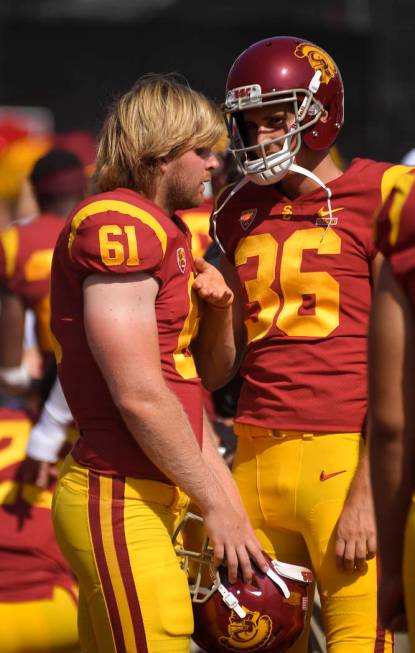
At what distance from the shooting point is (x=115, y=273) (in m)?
3.27

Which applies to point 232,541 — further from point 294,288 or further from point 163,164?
point 163,164

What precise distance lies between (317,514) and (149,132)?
46.0 inches

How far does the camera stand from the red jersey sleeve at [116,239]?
10.7 feet

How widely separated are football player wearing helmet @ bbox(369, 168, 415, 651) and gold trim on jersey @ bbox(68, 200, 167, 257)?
2.84 ft

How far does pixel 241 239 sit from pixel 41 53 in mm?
13613

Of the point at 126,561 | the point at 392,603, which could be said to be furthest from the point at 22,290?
the point at 392,603

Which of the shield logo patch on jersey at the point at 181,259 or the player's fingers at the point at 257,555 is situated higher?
the shield logo patch on jersey at the point at 181,259

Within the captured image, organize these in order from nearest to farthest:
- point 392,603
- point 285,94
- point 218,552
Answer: point 392,603
point 218,552
point 285,94

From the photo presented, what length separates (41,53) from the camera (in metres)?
16.8

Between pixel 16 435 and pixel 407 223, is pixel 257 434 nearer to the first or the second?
pixel 407 223

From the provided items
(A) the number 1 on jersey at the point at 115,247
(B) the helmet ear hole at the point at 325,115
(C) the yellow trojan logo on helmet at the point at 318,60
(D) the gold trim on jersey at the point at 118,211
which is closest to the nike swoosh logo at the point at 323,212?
(B) the helmet ear hole at the point at 325,115

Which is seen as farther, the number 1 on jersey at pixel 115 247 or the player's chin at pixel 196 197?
the player's chin at pixel 196 197

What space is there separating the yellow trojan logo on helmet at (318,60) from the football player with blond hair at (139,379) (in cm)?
38

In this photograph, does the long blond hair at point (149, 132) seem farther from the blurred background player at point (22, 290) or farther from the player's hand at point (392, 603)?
the blurred background player at point (22, 290)
